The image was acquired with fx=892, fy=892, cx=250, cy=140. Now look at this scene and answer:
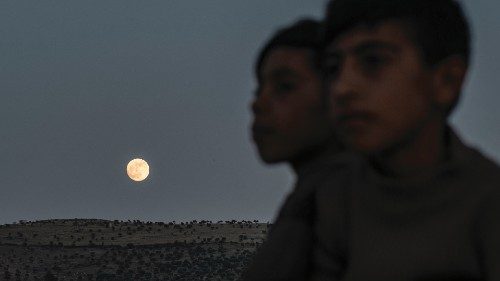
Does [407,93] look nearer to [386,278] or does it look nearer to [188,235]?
[386,278]

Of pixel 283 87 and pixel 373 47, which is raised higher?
pixel 283 87

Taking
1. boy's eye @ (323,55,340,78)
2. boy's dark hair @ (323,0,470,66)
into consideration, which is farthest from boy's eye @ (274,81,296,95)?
boy's dark hair @ (323,0,470,66)

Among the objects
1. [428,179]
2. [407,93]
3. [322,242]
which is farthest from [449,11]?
[322,242]

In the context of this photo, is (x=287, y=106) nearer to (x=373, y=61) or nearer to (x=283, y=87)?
(x=283, y=87)

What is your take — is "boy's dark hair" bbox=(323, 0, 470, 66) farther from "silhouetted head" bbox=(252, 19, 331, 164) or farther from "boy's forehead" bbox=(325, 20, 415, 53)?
"silhouetted head" bbox=(252, 19, 331, 164)

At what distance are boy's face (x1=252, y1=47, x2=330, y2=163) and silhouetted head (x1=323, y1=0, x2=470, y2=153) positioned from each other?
1.78 feet

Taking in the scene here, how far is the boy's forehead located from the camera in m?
2.42

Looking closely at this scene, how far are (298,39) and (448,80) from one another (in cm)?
72

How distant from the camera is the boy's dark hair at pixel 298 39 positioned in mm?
3016

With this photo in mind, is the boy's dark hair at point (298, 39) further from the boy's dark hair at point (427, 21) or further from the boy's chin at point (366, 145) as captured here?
the boy's chin at point (366, 145)

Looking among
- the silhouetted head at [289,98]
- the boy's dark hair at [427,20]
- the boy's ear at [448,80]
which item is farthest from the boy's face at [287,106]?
the boy's ear at [448,80]

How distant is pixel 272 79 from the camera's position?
119 inches

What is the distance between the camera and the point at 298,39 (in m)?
3.03

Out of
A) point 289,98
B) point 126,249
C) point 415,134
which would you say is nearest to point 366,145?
point 415,134
